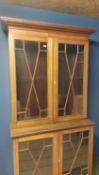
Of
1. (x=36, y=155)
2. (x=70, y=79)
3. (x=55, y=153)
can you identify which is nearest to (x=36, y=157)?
(x=36, y=155)

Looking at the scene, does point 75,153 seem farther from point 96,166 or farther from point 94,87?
point 94,87

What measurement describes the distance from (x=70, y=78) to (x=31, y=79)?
1.59 ft

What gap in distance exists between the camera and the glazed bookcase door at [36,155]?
1662mm

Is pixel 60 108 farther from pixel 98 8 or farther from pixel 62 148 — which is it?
pixel 98 8

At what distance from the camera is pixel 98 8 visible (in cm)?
203

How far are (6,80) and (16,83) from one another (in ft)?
1.12

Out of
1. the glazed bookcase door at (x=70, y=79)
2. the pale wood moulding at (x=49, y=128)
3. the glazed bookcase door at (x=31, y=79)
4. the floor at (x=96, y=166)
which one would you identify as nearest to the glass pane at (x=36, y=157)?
the pale wood moulding at (x=49, y=128)

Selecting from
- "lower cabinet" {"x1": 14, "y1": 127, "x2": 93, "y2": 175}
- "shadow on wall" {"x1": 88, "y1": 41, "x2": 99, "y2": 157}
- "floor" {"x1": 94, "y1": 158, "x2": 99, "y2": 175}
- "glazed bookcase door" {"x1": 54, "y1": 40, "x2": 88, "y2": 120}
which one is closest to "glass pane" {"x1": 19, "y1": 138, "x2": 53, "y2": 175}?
"lower cabinet" {"x1": 14, "y1": 127, "x2": 93, "y2": 175}

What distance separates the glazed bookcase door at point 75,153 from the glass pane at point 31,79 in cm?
43

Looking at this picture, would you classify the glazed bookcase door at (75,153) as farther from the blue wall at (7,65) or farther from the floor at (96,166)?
the blue wall at (7,65)

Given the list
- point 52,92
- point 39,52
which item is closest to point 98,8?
point 39,52

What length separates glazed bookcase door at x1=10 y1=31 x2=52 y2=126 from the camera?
1.67 metres

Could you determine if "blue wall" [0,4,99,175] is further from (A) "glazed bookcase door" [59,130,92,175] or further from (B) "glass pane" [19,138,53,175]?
(A) "glazed bookcase door" [59,130,92,175]

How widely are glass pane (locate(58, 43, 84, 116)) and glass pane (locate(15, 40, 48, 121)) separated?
0.20 metres
